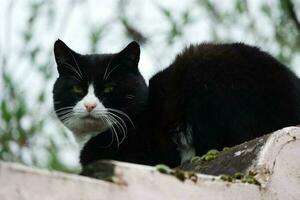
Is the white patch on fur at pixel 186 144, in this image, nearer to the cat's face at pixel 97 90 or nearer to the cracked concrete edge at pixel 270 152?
the cat's face at pixel 97 90

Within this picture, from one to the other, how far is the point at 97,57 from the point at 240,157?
150 centimetres

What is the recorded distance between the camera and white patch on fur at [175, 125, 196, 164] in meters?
Result: 2.82

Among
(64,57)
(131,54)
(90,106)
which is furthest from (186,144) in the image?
(64,57)

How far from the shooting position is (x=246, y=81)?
9.14 feet

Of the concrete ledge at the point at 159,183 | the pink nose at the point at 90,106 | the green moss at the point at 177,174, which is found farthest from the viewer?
the pink nose at the point at 90,106

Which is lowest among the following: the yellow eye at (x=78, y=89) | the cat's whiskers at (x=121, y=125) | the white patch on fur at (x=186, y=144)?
the white patch on fur at (x=186, y=144)

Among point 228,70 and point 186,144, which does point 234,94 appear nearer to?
point 228,70

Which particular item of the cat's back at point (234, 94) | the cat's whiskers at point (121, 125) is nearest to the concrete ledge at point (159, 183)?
the cat's back at point (234, 94)

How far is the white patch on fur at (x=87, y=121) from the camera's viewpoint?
2984 mm

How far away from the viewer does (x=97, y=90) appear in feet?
10.1

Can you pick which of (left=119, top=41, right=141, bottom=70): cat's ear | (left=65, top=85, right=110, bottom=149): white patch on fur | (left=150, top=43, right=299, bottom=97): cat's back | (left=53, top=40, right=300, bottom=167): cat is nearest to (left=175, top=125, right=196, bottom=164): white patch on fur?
(left=53, top=40, right=300, bottom=167): cat

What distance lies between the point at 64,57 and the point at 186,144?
2.61 ft

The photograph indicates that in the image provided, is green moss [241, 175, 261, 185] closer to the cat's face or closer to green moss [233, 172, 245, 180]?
green moss [233, 172, 245, 180]

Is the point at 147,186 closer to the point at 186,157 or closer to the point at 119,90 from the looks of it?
the point at 186,157
